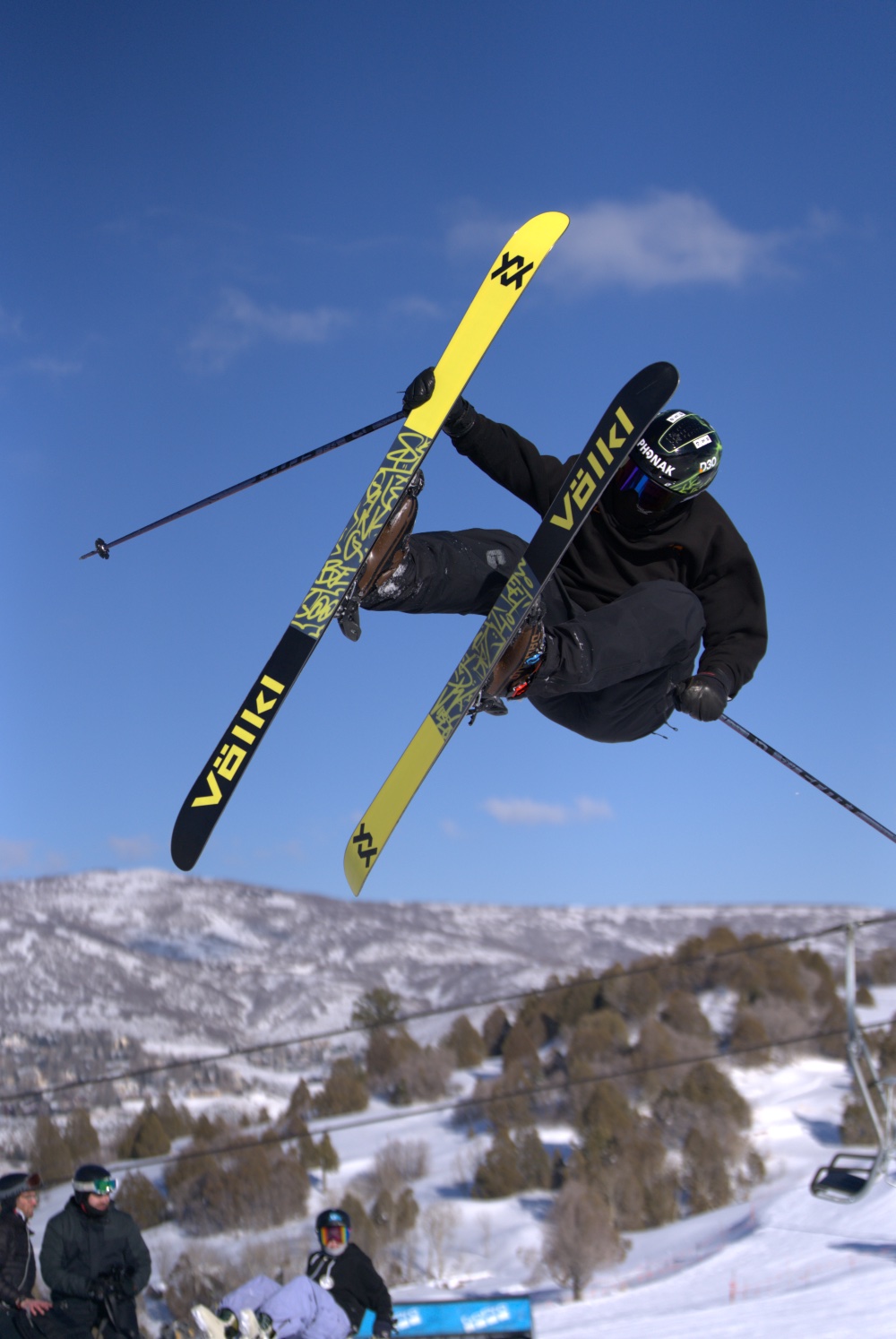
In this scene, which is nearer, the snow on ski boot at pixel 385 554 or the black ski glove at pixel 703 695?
the snow on ski boot at pixel 385 554

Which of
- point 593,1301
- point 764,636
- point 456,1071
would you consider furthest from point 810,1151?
point 764,636

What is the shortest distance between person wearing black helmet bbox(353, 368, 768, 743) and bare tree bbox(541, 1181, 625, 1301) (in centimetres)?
3694

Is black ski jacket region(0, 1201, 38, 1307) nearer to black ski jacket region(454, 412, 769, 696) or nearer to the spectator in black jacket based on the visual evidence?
the spectator in black jacket

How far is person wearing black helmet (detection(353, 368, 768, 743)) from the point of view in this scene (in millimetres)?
5188

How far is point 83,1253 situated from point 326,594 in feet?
11.8

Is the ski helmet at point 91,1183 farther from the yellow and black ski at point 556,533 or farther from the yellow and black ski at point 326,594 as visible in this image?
the yellow and black ski at point 556,533

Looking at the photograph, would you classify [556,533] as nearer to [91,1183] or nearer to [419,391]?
[419,391]

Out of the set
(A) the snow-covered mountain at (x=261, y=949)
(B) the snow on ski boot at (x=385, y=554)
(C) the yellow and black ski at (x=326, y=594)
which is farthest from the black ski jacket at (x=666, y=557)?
(A) the snow-covered mountain at (x=261, y=949)

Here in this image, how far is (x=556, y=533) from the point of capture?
17.5 feet

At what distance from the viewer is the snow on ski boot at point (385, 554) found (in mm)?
5191

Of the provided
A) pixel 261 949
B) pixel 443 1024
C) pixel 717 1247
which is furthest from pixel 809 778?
pixel 261 949

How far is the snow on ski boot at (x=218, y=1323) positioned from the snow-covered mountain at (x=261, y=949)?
7147cm

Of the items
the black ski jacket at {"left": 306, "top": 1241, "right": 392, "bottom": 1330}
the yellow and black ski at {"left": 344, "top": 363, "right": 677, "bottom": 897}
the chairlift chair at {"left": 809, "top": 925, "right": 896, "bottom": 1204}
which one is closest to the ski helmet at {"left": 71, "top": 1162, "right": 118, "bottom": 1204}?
the black ski jacket at {"left": 306, "top": 1241, "right": 392, "bottom": 1330}

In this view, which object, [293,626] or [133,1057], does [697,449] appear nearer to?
[293,626]
